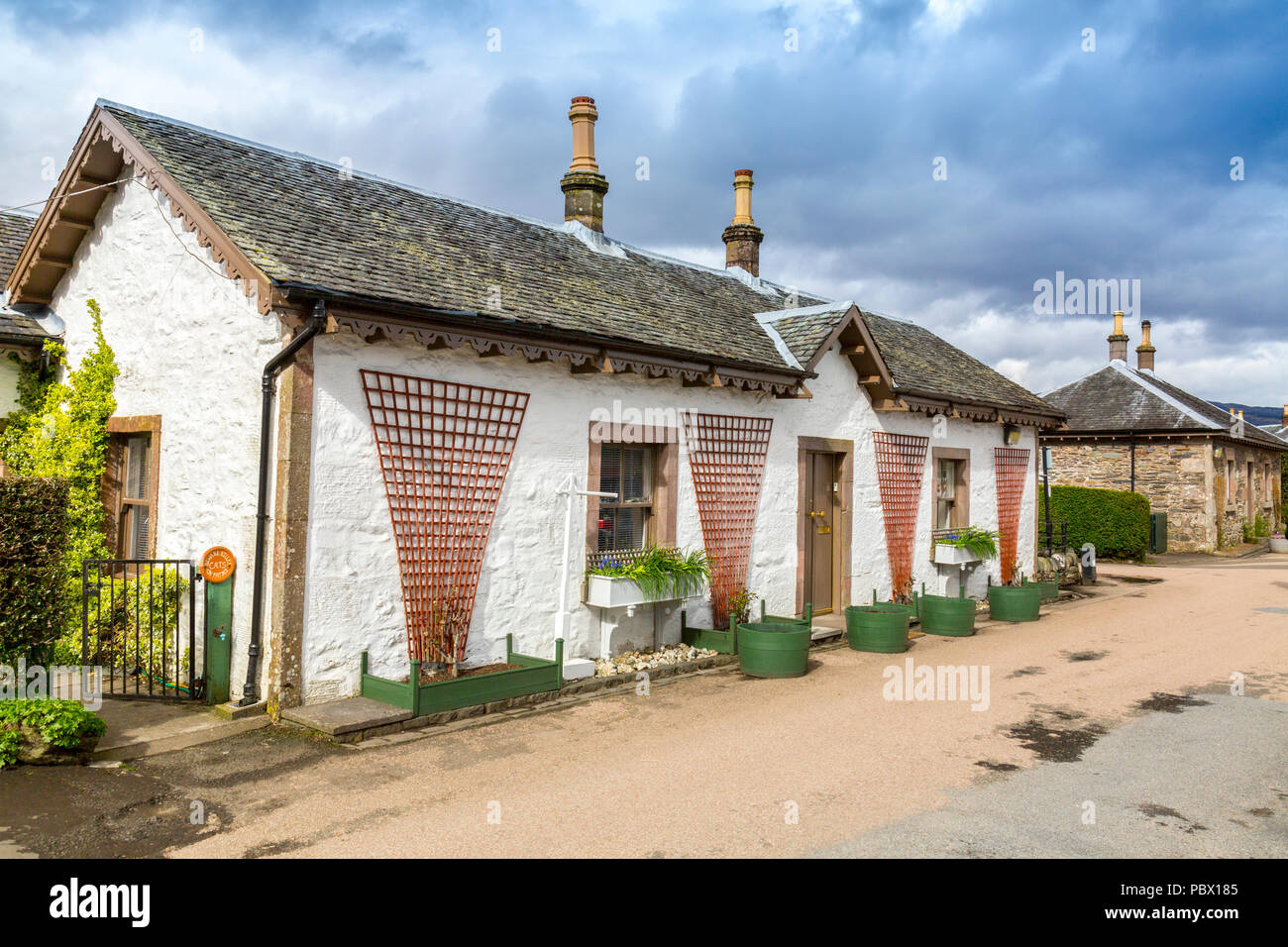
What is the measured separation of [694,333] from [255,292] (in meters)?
5.28

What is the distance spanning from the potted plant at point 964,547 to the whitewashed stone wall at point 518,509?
2.22 m

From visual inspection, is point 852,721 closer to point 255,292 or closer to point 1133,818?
point 1133,818

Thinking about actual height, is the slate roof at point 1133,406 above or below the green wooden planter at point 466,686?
above

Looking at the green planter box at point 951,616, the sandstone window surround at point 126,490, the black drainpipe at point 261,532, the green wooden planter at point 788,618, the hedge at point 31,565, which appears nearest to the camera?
the hedge at point 31,565

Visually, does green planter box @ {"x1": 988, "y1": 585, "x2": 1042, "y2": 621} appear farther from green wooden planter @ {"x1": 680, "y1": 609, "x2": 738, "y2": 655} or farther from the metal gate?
the metal gate

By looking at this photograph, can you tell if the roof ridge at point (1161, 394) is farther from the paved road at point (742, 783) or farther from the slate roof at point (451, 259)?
the paved road at point (742, 783)

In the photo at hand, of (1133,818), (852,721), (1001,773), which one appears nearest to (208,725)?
(852,721)

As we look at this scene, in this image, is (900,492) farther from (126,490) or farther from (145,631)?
(126,490)

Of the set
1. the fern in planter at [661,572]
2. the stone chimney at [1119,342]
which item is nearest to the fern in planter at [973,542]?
the fern in planter at [661,572]

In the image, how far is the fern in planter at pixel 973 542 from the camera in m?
14.5

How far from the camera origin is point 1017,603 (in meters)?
14.1

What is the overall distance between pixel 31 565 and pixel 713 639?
6.63 m

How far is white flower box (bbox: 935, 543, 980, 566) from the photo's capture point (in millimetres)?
14367

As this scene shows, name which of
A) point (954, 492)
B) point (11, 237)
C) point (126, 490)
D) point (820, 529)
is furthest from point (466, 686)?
point (954, 492)
